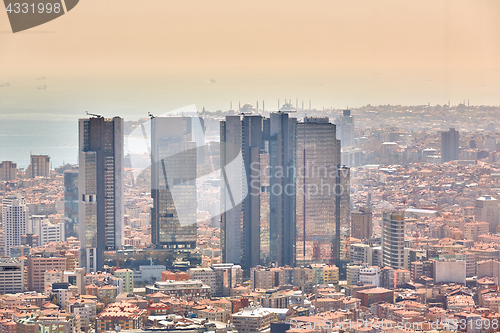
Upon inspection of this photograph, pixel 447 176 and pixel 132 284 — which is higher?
pixel 447 176

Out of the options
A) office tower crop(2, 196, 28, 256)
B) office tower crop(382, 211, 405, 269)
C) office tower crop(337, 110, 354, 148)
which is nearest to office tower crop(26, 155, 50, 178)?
office tower crop(2, 196, 28, 256)

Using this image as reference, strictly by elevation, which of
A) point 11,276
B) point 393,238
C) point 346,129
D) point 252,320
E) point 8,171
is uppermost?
point 346,129

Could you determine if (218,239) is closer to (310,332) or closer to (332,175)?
(332,175)

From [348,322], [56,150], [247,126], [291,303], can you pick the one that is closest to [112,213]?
[56,150]

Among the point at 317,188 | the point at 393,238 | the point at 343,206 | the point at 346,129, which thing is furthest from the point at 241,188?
the point at 393,238

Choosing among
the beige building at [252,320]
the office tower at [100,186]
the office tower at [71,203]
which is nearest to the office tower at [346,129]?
the office tower at [100,186]

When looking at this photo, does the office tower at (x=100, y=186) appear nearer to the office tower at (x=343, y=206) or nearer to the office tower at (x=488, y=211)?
the office tower at (x=343, y=206)

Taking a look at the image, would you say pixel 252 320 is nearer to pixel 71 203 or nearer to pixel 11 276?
pixel 11 276

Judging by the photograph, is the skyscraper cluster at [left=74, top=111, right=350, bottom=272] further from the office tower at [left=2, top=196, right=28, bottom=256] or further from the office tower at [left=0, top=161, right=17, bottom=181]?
the office tower at [left=0, top=161, right=17, bottom=181]
